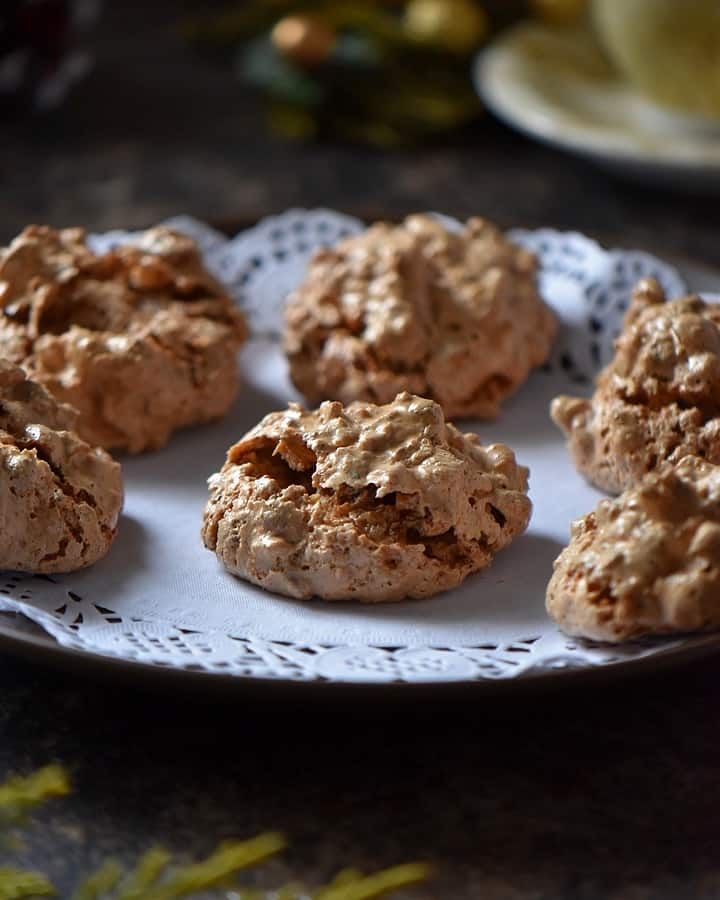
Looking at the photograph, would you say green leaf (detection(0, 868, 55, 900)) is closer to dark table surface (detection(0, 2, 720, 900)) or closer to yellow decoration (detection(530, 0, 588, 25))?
dark table surface (detection(0, 2, 720, 900))

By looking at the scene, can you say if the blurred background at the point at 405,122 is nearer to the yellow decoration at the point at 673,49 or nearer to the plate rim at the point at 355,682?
the yellow decoration at the point at 673,49

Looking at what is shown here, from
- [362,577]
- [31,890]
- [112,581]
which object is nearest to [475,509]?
[362,577]

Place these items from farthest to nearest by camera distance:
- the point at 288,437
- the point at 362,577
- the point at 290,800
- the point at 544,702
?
the point at 288,437, the point at 362,577, the point at 544,702, the point at 290,800

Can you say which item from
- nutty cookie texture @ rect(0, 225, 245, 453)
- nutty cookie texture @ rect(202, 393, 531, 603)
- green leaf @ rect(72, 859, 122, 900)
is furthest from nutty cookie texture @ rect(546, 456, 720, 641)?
nutty cookie texture @ rect(0, 225, 245, 453)

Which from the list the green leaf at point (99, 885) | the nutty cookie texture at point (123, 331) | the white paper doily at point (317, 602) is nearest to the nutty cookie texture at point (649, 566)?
the white paper doily at point (317, 602)

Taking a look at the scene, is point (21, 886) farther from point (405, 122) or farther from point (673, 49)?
point (405, 122)

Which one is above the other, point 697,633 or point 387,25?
point 387,25

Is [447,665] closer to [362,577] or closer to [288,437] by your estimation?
[362,577]
